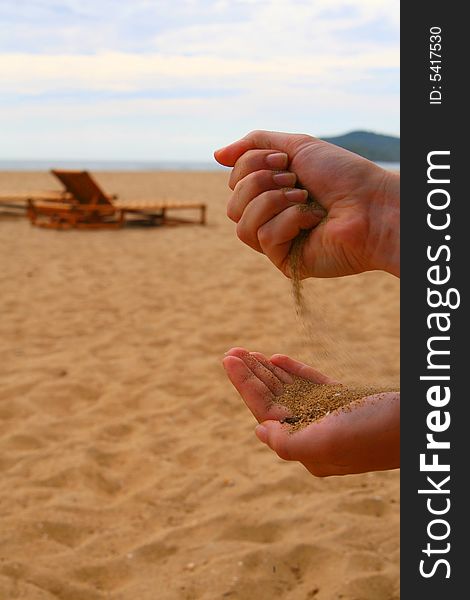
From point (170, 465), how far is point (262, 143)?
1585mm

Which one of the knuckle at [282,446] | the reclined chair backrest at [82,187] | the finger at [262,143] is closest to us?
the knuckle at [282,446]

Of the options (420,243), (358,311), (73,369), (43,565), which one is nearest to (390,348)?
(358,311)

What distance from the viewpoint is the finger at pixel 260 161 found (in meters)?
1.79

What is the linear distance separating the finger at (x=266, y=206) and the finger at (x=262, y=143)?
0.14 m

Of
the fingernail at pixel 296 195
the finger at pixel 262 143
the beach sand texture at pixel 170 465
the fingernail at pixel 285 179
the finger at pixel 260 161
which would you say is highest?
the finger at pixel 262 143

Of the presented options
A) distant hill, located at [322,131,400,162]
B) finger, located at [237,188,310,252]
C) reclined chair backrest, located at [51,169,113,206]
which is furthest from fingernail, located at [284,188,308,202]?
reclined chair backrest, located at [51,169,113,206]

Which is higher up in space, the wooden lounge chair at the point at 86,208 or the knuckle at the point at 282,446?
the wooden lounge chair at the point at 86,208

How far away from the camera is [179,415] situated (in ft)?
11.5

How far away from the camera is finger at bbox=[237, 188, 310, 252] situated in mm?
1743

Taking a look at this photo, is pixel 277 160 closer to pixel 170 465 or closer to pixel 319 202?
pixel 319 202

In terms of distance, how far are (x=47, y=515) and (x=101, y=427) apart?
77 cm

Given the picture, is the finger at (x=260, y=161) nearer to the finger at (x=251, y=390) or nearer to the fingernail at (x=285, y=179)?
the fingernail at (x=285, y=179)

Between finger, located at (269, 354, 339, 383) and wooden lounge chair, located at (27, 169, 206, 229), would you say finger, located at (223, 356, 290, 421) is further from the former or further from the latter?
wooden lounge chair, located at (27, 169, 206, 229)

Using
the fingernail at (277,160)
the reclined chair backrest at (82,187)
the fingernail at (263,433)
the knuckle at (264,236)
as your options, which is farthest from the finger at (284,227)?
the reclined chair backrest at (82,187)
